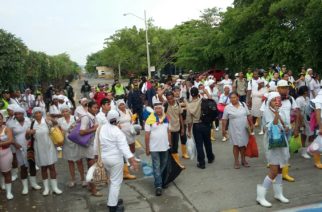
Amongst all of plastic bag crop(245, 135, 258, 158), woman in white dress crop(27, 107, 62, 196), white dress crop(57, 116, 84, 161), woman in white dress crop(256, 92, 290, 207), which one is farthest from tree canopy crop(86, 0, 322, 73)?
woman in white dress crop(27, 107, 62, 196)

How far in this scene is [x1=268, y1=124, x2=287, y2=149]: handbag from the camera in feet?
20.1

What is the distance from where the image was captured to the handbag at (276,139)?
611cm

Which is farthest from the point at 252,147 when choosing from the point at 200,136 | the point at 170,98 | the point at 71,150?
the point at 71,150

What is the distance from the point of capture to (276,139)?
6.12 meters

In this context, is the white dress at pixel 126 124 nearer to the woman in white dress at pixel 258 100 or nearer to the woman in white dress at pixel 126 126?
the woman in white dress at pixel 126 126

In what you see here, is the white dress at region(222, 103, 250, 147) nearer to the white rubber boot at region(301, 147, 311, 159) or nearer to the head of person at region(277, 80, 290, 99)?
the head of person at region(277, 80, 290, 99)

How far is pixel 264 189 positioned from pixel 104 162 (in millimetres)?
2490

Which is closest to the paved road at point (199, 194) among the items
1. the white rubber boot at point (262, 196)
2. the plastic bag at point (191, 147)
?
the white rubber boot at point (262, 196)

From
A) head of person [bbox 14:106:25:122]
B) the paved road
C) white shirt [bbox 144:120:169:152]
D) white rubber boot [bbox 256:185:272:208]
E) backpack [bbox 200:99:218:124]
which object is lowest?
the paved road

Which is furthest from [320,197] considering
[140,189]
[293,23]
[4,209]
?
[293,23]

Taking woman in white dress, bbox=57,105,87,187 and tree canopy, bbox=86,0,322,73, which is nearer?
woman in white dress, bbox=57,105,87,187

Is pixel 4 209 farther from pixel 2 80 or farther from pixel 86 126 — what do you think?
pixel 2 80

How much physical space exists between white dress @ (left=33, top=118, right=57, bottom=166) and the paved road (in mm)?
690

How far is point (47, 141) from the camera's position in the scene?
7.24 meters
